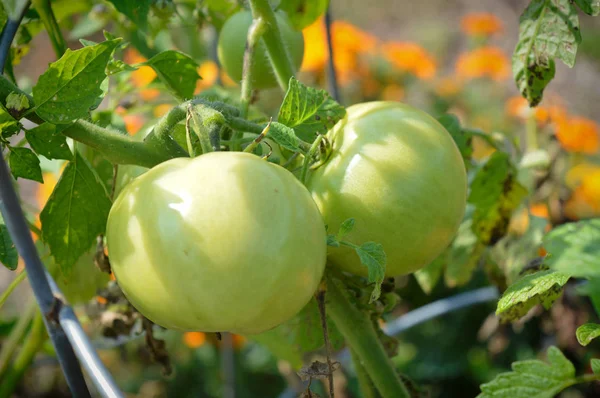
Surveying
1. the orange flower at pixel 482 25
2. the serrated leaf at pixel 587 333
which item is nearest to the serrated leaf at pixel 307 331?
the serrated leaf at pixel 587 333

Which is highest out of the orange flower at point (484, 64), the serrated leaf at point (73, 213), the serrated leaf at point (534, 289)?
the serrated leaf at point (73, 213)

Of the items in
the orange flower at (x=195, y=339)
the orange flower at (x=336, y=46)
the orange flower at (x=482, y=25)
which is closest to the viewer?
the orange flower at (x=195, y=339)

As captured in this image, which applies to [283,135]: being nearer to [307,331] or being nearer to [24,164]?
[24,164]

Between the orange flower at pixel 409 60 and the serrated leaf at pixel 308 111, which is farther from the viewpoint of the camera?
the orange flower at pixel 409 60

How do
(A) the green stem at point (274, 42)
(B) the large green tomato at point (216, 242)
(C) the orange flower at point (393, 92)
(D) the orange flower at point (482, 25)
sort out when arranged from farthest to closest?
(D) the orange flower at point (482, 25), (C) the orange flower at point (393, 92), (A) the green stem at point (274, 42), (B) the large green tomato at point (216, 242)

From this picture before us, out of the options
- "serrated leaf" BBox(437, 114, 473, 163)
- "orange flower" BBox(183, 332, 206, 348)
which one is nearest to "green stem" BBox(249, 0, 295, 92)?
"serrated leaf" BBox(437, 114, 473, 163)

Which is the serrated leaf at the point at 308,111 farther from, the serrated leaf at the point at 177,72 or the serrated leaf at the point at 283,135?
the serrated leaf at the point at 177,72

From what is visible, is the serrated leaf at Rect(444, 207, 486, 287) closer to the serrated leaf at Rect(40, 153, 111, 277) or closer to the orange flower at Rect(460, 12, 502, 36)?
the serrated leaf at Rect(40, 153, 111, 277)

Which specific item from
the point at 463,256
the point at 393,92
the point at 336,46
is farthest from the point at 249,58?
the point at 393,92
